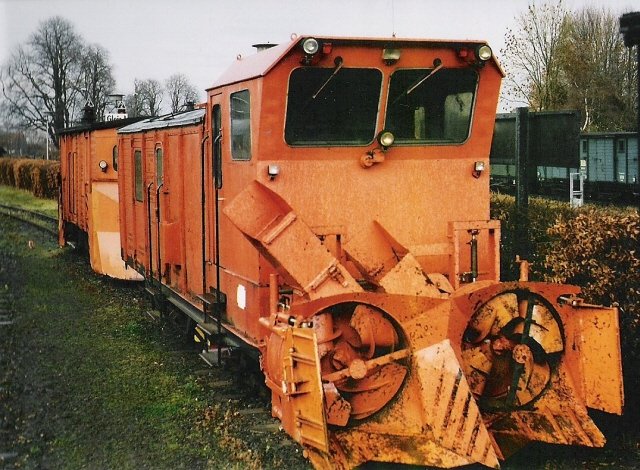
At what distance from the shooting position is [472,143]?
711 cm

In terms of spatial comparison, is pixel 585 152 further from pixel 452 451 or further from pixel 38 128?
pixel 452 451

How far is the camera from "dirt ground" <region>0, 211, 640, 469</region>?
21.4ft

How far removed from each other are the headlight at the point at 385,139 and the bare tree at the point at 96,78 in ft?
55.9

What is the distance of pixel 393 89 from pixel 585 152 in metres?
29.2

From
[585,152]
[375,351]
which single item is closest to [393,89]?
Result: [375,351]

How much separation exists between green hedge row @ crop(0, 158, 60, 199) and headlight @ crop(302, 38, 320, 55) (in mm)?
29914

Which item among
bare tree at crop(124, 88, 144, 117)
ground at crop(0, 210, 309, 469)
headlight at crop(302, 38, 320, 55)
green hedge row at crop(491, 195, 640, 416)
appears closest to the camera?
headlight at crop(302, 38, 320, 55)

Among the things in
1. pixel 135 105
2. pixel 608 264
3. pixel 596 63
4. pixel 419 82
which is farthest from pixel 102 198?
pixel 135 105

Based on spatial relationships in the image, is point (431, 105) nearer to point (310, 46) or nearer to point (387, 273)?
point (310, 46)

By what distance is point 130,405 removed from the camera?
8.09m

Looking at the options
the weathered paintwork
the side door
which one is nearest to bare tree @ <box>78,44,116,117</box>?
the weathered paintwork

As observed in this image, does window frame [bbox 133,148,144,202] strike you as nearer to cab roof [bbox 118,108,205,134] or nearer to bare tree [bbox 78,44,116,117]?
cab roof [bbox 118,108,205,134]

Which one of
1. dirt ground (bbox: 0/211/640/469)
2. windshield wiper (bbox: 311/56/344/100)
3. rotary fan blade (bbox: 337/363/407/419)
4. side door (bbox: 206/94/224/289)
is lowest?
dirt ground (bbox: 0/211/640/469)

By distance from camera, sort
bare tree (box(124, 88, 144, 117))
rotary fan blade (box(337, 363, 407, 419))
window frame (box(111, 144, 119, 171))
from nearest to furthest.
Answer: rotary fan blade (box(337, 363, 407, 419)), window frame (box(111, 144, 119, 171)), bare tree (box(124, 88, 144, 117))
